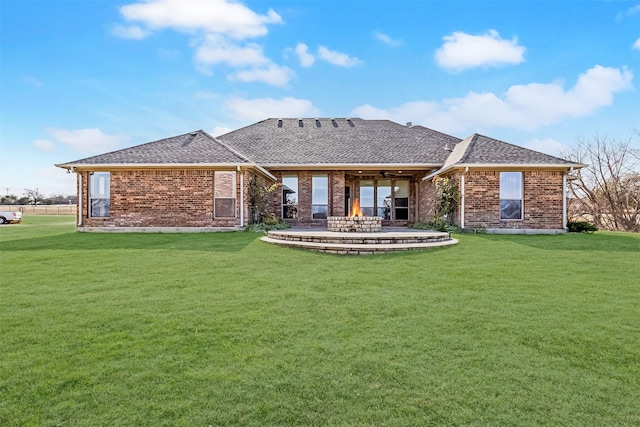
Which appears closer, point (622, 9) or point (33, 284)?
point (33, 284)

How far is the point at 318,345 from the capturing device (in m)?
3.62

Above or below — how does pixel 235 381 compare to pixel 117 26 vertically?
below

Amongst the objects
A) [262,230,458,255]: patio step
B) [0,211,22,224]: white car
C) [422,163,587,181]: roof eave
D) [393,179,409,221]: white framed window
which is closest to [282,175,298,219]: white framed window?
[393,179,409,221]: white framed window

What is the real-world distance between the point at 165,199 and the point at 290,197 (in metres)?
5.40

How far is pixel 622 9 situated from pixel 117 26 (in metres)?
16.2

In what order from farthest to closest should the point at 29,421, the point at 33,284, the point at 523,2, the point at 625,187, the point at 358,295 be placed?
the point at 625,187 < the point at 523,2 < the point at 33,284 < the point at 358,295 < the point at 29,421

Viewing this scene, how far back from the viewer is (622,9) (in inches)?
442

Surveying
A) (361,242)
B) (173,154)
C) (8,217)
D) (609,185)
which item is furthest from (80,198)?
(609,185)

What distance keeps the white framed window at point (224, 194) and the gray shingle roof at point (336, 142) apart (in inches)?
102

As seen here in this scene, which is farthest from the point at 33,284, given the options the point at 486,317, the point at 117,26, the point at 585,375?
the point at 117,26

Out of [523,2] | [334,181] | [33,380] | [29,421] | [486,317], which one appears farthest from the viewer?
[334,181]

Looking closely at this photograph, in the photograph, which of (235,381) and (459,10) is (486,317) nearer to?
(235,381)

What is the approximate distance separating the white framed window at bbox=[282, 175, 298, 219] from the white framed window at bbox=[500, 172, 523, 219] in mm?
8462

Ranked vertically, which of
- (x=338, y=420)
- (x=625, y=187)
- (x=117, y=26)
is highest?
(x=117, y=26)
